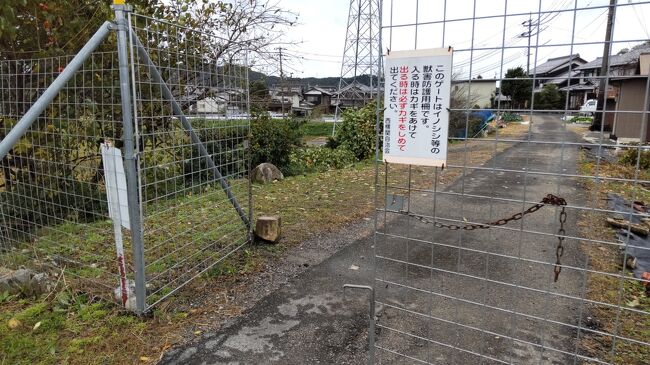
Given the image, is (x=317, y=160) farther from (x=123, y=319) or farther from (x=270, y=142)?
(x=123, y=319)

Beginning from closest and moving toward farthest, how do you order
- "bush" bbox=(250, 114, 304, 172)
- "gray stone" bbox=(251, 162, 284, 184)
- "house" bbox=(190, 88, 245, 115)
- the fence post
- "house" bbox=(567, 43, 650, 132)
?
1. "house" bbox=(567, 43, 650, 132)
2. the fence post
3. "house" bbox=(190, 88, 245, 115)
4. "gray stone" bbox=(251, 162, 284, 184)
5. "bush" bbox=(250, 114, 304, 172)

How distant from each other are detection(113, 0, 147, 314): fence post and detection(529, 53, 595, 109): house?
241 centimetres

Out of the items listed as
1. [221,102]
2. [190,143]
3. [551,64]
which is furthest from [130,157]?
[551,64]

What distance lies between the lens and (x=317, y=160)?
1066 cm

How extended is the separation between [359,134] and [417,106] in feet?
32.8

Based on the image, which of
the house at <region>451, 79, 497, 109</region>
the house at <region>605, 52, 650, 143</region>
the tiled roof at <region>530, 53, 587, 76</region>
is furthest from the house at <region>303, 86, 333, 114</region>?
the tiled roof at <region>530, 53, 587, 76</region>

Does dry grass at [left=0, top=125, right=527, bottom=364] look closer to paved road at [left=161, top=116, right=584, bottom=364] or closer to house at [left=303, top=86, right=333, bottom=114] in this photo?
paved road at [left=161, top=116, right=584, bottom=364]

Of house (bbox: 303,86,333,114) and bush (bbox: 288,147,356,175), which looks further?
house (bbox: 303,86,333,114)

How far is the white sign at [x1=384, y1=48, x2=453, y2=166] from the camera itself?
197 cm

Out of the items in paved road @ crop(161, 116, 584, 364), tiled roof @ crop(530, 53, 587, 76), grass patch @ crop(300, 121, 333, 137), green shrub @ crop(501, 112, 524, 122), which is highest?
tiled roof @ crop(530, 53, 587, 76)

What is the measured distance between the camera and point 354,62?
24.9 m

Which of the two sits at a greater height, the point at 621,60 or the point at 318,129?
the point at 621,60

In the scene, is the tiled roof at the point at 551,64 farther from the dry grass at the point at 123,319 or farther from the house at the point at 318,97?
the house at the point at 318,97

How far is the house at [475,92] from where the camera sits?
1.98 meters
